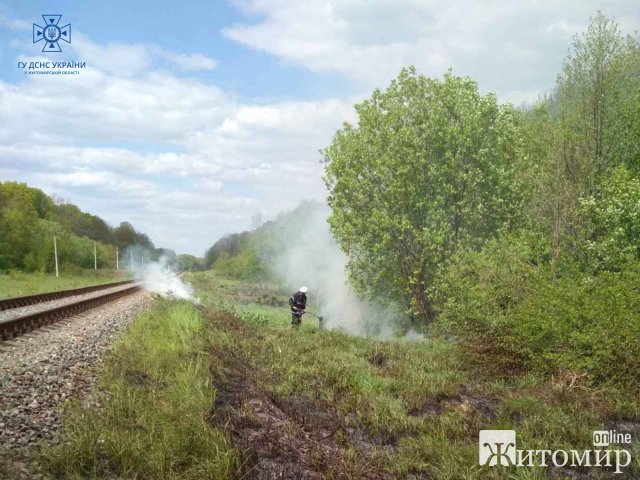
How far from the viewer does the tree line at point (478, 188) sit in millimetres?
15516

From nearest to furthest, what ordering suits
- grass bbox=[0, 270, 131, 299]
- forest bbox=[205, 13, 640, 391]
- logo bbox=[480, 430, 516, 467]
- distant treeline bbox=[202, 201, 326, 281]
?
logo bbox=[480, 430, 516, 467] → forest bbox=[205, 13, 640, 391] → grass bbox=[0, 270, 131, 299] → distant treeline bbox=[202, 201, 326, 281]

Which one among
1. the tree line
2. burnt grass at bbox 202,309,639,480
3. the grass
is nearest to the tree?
the tree line

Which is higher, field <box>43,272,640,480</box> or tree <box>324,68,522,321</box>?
tree <box>324,68,522,321</box>

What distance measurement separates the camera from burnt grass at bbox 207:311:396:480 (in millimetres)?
5914

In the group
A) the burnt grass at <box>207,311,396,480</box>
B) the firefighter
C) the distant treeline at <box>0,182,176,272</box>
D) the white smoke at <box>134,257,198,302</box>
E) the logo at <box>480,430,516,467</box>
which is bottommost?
the white smoke at <box>134,257,198,302</box>

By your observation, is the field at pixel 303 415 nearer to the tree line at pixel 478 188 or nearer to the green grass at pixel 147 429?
the green grass at pixel 147 429

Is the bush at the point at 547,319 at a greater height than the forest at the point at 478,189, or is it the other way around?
the forest at the point at 478,189

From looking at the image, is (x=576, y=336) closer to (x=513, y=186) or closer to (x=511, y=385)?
(x=511, y=385)

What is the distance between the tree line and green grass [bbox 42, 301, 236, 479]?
8189mm

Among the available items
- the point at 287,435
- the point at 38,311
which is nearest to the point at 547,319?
the point at 287,435

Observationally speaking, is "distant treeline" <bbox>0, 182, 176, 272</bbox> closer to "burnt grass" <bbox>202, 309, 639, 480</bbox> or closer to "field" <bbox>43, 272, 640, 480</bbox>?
"field" <bbox>43, 272, 640, 480</bbox>

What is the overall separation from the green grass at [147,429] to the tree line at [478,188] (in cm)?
819

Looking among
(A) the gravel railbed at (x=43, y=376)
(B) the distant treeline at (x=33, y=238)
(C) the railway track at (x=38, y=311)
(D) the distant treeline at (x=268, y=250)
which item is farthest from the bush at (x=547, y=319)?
(B) the distant treeline at (x=33, y=238)

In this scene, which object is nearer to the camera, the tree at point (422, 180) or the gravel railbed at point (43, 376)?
the gravel railbed at point (43, 376)
